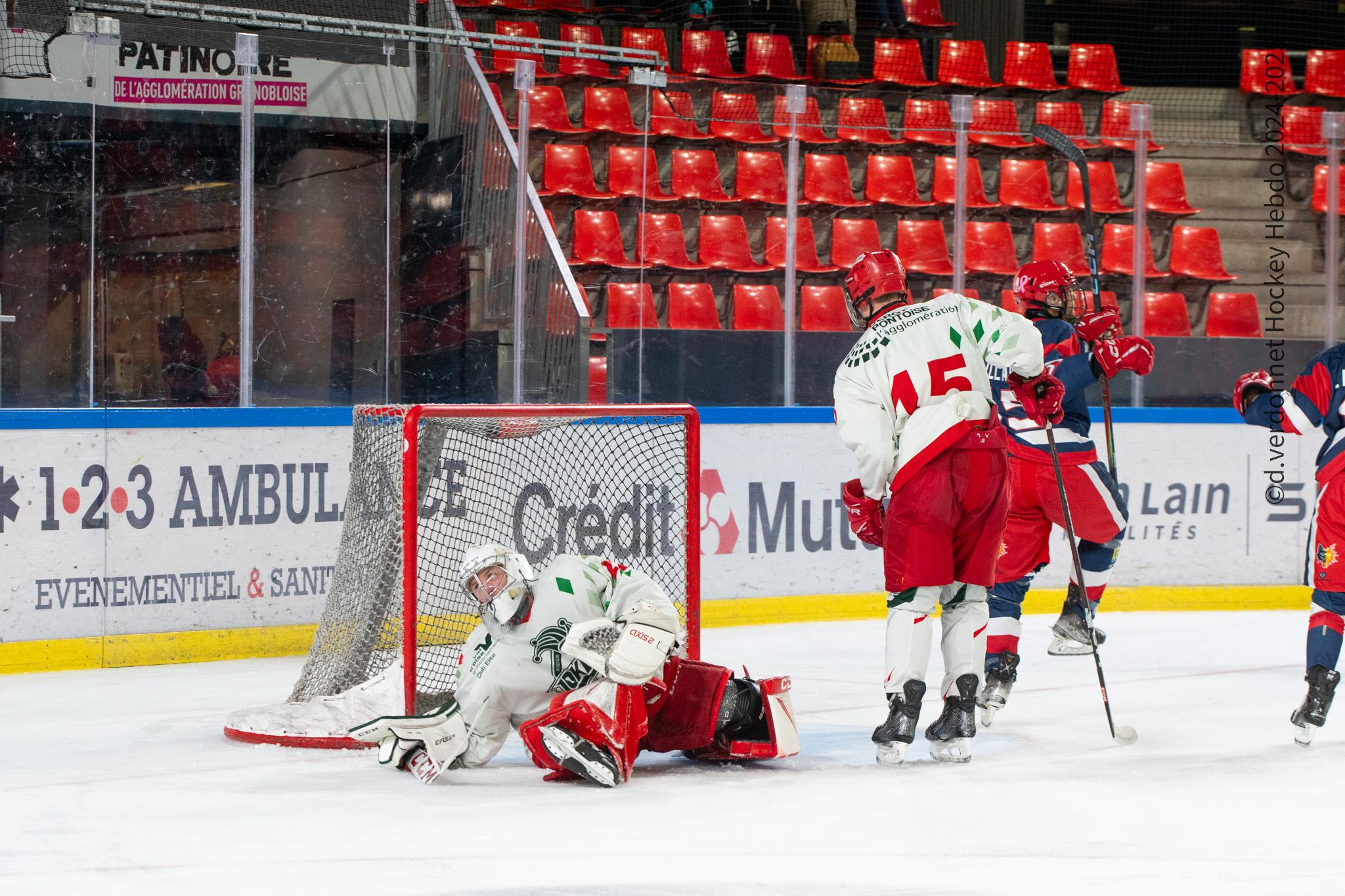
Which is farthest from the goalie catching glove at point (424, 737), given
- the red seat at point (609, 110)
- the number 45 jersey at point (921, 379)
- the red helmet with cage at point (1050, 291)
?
the red seat at point (609, 110)

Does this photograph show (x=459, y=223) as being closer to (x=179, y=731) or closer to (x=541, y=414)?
(x=541, y=414)

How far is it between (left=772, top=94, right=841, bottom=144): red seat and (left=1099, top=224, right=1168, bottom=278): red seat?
142 cm

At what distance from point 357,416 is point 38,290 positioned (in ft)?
5.43

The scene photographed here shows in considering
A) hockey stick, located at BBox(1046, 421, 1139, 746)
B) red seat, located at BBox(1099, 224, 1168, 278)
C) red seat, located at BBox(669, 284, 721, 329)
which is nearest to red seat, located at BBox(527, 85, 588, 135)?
red seat, located at BBox(669, 284, 721, 329)

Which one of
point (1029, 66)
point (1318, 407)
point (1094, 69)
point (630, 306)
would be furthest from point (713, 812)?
point (1094, 69)

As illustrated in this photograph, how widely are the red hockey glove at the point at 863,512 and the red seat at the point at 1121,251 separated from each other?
12.7 ft

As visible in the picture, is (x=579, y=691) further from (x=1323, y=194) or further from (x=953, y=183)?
(x=1323, y=194)

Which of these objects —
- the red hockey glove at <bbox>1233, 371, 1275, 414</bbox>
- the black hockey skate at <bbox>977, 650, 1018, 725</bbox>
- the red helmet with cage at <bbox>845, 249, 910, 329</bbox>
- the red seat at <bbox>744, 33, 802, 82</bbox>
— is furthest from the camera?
the red seat at <bbox>744, 33, 802, 82</bbox>

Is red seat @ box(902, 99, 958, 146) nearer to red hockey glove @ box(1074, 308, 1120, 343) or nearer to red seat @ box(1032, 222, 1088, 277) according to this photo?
red seat @ box(1032, 222, 1088, 277)

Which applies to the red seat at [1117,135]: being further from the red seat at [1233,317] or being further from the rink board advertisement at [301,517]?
the rink board advertisement at [301,517]

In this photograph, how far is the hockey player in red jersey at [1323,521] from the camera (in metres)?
4.45

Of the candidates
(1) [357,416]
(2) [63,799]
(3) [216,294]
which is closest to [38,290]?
(3) [216,294]

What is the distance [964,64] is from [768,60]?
1544 millimetres

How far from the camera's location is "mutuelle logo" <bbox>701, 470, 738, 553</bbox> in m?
7.04
